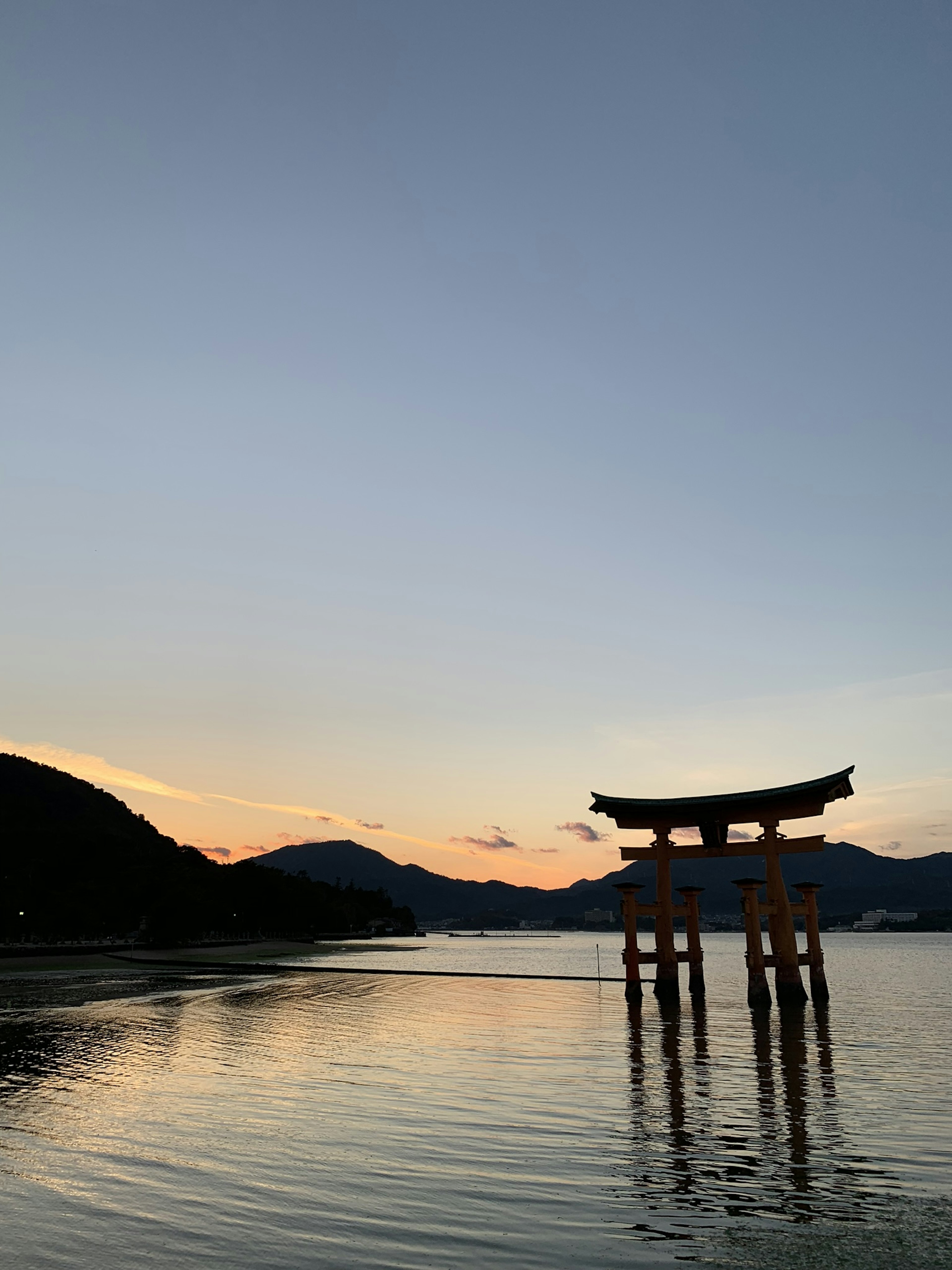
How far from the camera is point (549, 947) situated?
570 ft

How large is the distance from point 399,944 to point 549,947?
31.2 meters

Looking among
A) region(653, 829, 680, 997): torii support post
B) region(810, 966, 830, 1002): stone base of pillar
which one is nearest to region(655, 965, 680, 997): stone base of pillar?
region(653, 829, 680, 997): torii support post

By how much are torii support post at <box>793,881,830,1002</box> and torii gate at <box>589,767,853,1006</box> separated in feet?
3.54

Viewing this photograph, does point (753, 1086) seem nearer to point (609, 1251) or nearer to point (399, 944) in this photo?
point (609, 1251)

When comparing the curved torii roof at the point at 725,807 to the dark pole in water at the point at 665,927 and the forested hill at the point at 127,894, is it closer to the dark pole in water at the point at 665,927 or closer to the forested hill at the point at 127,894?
the dark pole in water at the point at 665,927

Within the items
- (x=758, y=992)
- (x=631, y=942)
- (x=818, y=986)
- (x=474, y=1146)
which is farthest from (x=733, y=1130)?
(x=818, y=986)

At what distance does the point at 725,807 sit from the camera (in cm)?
3369

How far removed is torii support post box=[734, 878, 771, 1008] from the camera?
33844 mm

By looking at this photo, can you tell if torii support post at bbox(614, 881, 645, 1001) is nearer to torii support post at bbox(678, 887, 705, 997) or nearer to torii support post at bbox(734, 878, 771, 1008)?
torii support post at bbox(678, 887, 705, 997)

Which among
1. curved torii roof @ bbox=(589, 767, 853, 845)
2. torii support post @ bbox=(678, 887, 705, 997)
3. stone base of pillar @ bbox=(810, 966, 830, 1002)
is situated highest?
curved torii roof @ bbox=(589, 767, 853, 845)

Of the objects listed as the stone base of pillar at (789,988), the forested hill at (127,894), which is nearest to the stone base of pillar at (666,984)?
the stone base of pillar at (789,988)

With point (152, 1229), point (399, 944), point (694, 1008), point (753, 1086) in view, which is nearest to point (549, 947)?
point (399, 944)

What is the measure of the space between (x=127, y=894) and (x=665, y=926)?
93.4 metres

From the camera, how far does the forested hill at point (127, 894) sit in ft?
300
